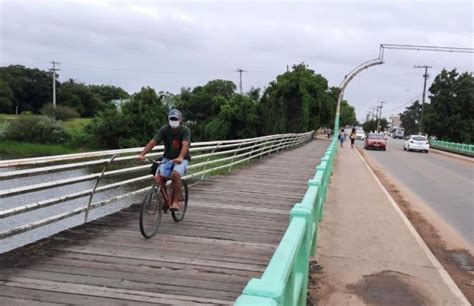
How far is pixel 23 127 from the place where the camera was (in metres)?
56.7

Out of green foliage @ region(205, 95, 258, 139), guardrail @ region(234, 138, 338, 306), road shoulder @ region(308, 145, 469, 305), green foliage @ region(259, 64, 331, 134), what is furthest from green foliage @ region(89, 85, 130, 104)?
guardrail @ region(234, 138, 338, 306)

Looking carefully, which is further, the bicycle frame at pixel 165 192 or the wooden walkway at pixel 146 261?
the bicycle frame at pixel 165 192

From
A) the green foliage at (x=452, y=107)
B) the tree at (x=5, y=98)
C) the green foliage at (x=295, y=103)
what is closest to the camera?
the green foliage at (x=295, y=103)

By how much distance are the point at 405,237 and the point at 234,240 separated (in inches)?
158

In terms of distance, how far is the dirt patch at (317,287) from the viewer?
227 inches

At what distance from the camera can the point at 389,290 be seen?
625cm

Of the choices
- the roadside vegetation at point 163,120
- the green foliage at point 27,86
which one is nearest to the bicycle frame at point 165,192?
the roadside vegetation at point 163,120

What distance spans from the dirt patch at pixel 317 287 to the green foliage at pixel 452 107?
59.2m

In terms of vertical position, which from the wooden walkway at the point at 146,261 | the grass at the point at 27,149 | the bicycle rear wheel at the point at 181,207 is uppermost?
the bicycle rear wheel at the point at 181,207

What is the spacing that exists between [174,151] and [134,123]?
2060 inches

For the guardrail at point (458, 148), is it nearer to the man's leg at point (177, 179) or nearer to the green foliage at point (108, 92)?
the man's leg at point (177, 179)

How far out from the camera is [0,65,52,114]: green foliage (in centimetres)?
9900

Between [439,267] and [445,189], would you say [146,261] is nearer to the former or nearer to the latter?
[439,267]

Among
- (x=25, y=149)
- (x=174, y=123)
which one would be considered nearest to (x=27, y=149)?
(x=25, y=149)
